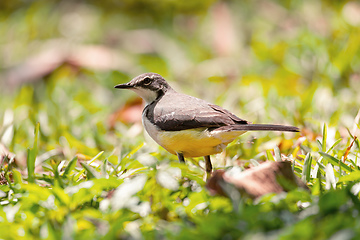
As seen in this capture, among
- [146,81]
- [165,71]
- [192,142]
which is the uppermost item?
[146,81]

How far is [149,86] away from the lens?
4.10 metres

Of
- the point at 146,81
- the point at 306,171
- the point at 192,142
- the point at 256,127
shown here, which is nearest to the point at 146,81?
the point at 146,81

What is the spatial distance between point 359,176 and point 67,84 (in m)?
4.85

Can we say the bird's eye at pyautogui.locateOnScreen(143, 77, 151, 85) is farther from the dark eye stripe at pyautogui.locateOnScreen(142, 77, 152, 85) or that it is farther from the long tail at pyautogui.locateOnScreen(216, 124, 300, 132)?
the long tail at pyautogui.locateOnScreen(216, 124, 300, 132)

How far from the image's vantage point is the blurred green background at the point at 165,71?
13.1ft

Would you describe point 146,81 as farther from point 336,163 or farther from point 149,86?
point 336,163

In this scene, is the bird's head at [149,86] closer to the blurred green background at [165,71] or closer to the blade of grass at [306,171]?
the blurred green background at [165,71]

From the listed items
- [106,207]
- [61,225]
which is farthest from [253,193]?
[61,225]

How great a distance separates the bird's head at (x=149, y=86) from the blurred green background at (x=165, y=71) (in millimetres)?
481

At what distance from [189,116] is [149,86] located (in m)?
0.81

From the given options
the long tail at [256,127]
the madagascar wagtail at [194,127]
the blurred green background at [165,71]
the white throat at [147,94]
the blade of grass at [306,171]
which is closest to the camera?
the blade of grass at [306,171]

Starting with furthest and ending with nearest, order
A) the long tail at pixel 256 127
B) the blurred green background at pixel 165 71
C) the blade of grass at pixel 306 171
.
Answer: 1. the blurred green background at pixel 165 71
2. the long tail at pixel 256 127
3. the blade of grass at pixel 306 171

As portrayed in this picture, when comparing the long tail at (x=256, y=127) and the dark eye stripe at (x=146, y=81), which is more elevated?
the long tail at (x=256, y=127)

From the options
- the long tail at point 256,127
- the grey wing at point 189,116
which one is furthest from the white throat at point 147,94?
the long tail at point 256,127
